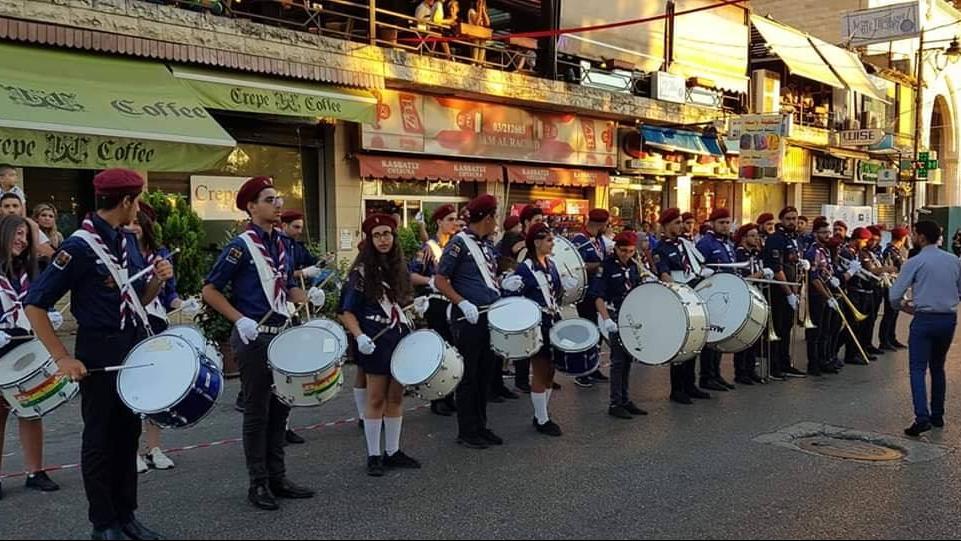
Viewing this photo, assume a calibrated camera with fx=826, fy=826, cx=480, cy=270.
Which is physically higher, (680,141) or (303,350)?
(680,141)

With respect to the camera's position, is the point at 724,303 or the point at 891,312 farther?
the point at 891,312

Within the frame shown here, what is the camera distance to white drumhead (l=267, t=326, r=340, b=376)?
5027 mm

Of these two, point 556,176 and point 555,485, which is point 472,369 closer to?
point 555,485

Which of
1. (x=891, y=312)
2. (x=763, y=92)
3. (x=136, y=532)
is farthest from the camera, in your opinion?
(x=763, y=92)

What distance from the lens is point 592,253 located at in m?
10.0

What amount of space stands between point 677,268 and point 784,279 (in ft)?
5.45

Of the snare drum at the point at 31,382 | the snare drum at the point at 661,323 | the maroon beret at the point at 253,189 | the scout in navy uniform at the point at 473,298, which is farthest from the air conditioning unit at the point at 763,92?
the snare drum at the point at 31,382

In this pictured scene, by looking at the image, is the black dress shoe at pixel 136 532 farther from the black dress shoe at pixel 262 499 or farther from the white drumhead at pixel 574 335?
the white drumhead at pixel 574 335

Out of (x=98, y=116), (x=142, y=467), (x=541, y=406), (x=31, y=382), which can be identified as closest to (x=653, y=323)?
(x=541, y=406)

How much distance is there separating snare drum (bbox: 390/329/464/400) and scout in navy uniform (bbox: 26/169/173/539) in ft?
5.98

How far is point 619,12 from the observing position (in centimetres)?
2020

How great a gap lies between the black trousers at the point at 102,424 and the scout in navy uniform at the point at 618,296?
14.9 ft

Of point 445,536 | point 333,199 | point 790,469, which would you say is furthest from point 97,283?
point 333,199

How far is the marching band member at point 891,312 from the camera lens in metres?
12.4
